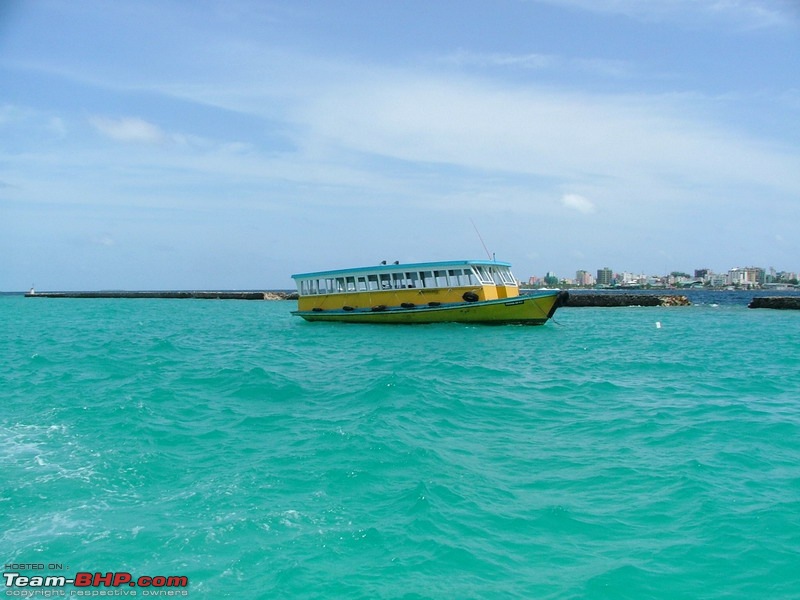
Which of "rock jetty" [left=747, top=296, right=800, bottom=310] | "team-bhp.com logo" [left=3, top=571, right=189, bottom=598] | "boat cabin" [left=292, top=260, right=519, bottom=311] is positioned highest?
"boat cabin" [left=292, top=260, right=519, bottom=311]

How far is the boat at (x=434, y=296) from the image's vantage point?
3338 centimetres

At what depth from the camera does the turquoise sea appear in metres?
6.24

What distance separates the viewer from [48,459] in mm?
9711

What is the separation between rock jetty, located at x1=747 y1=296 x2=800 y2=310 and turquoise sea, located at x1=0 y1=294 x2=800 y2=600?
43.9 meters

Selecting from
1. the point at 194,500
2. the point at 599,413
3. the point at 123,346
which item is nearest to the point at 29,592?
the point at 194,500

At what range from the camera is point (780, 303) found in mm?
56250

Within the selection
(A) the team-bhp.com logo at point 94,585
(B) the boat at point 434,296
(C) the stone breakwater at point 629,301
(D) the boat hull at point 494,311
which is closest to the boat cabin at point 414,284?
(B) the boat at point 434,296

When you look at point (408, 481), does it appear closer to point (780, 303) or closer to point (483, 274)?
point (483, 274)

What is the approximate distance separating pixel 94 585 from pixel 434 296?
29.7 meters

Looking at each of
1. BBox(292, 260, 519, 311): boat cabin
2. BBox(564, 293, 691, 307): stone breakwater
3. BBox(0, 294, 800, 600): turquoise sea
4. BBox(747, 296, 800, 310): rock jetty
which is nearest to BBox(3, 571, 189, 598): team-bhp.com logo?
BBox(0, 294, 800, 600): turquoise sea

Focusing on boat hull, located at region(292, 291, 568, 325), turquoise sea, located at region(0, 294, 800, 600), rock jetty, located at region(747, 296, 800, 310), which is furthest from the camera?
rock jetty, located at region(747, 296, 800, 310)

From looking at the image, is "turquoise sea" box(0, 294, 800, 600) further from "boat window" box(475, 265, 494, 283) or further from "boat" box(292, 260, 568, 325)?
"boat window" box(475, 265, 494, 283)

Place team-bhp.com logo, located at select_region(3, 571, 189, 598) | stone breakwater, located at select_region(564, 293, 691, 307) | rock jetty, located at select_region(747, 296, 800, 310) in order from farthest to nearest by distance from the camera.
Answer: stone breakwater, located at select_region(564, 293, 691, 307), rock jetty, located at select_region(747, 296, 800, 310), team-bhp.com logo, located at select_region(3, 571, 189, 598)

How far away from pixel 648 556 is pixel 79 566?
6211 millimetres
